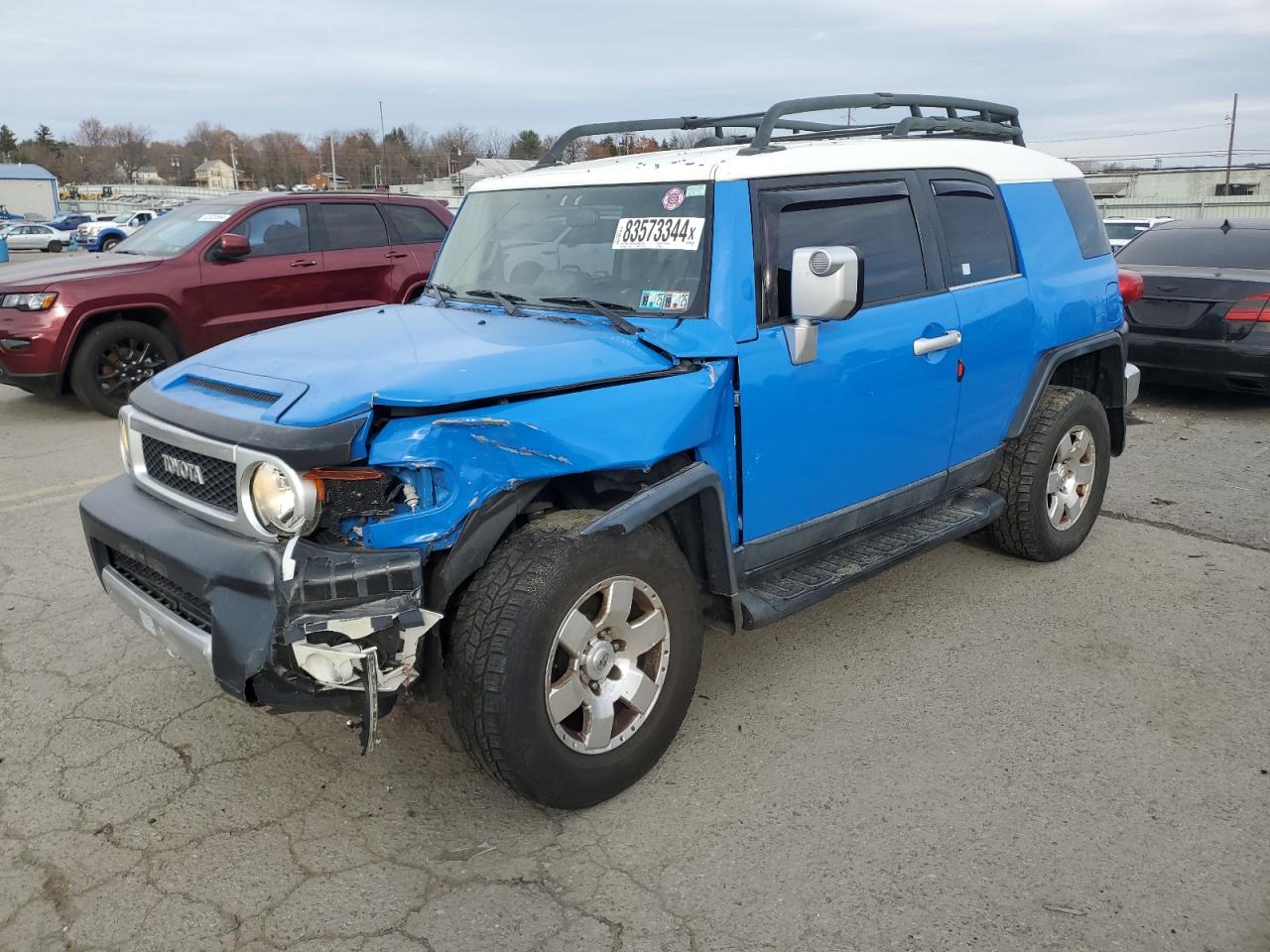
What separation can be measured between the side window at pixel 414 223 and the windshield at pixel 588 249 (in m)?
5.78

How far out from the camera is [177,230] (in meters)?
9.20

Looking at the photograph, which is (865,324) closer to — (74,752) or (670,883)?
(670,883)

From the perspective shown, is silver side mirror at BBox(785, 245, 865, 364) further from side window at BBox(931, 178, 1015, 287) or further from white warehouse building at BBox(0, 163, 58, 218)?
white warehouse building at BBox(0, 163, 58, 218)

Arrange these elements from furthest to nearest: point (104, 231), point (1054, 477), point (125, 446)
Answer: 1. point (104, 231)
2. point (1054, 477)
3. point (125, 446)

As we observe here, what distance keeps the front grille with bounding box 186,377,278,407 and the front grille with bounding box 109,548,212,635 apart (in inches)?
23.1

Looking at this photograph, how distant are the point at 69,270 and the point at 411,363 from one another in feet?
23.1

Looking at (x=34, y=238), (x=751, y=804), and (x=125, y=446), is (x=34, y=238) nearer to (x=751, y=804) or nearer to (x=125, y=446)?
(x=125, y=446)

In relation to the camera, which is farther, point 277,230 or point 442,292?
point 277,230

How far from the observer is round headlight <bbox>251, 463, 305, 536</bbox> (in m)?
2.70

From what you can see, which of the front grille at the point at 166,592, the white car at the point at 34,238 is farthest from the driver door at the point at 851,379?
the white car at the point at 34,238

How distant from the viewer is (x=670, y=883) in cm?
279

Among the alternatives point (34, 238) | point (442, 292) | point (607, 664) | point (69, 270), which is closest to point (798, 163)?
point (442, 292)

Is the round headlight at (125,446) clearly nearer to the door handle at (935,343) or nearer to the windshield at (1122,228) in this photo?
the door handle at (935,343)

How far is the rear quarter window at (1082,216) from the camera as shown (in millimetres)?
5105
